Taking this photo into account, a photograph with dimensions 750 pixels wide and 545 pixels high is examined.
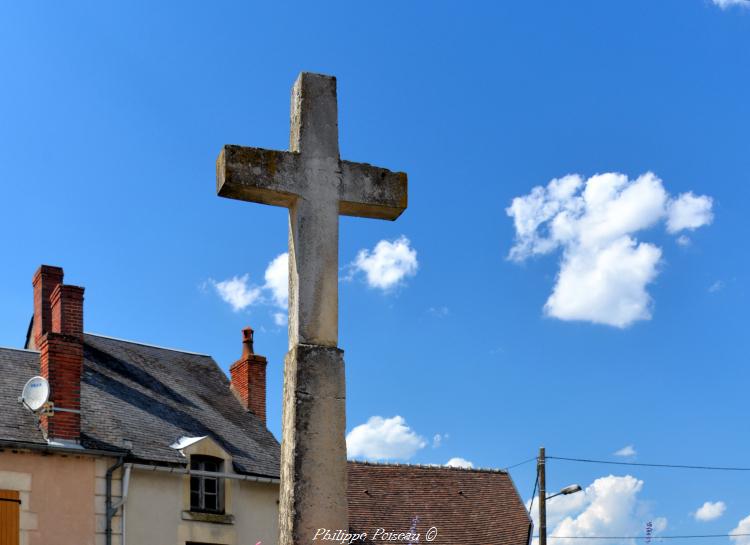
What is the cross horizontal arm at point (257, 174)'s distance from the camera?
26.2 ft

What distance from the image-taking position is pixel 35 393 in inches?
822

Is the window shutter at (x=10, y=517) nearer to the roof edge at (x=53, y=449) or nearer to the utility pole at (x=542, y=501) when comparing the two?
the roof edge at (x=53, y=449)

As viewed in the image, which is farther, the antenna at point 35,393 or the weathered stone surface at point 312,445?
the antenna at point 35,393

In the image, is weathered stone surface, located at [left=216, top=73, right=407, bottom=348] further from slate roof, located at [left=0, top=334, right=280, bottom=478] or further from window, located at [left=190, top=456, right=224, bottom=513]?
window, located at [left=190, top=456, right=224, bottom=513]

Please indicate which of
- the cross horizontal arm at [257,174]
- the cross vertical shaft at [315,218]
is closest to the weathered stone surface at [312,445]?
the cross vertical shaft at [315,218]

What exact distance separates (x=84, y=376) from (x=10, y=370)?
169cm

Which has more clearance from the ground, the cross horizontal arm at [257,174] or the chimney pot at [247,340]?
the chimney pot at [247,340]

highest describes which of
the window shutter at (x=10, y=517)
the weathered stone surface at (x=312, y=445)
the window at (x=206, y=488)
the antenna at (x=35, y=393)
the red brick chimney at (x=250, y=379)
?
the red brick chimney at (x=250, y=379)

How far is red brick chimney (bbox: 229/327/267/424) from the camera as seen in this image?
2727 centimetres

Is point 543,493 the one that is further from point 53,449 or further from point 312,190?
point 312,190

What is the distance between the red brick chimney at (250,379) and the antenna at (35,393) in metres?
6.93

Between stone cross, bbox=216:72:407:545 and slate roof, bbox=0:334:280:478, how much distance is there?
45.4 ft

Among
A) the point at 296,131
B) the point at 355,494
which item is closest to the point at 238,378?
the point at 355,494

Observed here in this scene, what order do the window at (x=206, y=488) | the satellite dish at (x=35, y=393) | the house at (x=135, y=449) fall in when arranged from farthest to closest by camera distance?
the window at (x=206, y=488), the satellite dish at (x=35, y=393), the house at (x=135, y=449)
